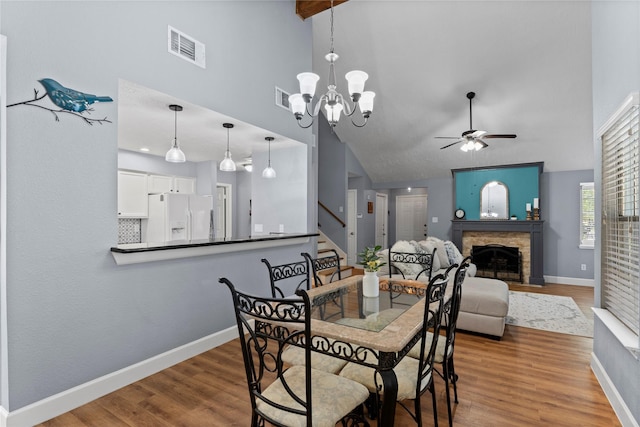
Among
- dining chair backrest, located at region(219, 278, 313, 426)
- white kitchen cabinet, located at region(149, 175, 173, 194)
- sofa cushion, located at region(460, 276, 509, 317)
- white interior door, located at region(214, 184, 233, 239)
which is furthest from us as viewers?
white interior door, located at region(214, 184, 233, 239)

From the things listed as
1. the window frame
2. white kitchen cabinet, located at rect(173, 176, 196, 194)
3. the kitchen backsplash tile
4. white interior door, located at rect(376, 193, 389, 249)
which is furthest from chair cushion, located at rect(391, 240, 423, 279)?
the kitchen backsplash tile

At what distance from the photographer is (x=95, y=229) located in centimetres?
222

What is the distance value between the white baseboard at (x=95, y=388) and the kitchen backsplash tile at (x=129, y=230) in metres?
3.53

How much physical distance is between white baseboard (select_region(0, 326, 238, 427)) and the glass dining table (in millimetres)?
1468

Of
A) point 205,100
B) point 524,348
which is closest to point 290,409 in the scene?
point 205,100

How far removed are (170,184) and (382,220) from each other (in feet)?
18.7

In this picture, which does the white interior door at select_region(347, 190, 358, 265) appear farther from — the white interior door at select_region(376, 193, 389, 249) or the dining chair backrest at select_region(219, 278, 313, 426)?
the dining chair backrest at select_region(219, 278, 313, 426)

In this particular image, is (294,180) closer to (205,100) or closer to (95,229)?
(205,100)

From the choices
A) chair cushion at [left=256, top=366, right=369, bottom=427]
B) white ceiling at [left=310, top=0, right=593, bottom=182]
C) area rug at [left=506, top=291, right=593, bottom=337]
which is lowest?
area rug at [left=506, top=291, right=593, bottom=337]

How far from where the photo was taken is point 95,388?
2223 mm

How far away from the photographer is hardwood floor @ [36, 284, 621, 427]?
2018 millimetres

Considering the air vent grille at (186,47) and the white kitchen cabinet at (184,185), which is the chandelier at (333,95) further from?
the white kitchen cabinet at (184,185)

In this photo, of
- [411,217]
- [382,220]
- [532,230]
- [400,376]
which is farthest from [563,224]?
[400,376]

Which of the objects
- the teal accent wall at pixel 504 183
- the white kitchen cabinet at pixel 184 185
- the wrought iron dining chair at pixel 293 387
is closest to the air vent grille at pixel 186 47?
the wrought iron dining chair at pixel 293 387
